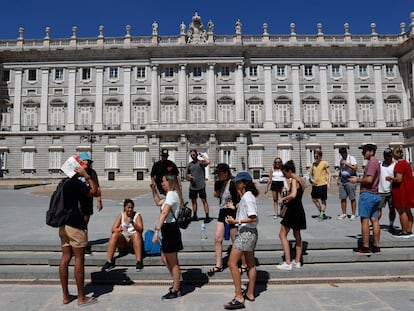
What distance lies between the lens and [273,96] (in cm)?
3728

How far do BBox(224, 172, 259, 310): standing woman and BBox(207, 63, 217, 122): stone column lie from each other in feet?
107

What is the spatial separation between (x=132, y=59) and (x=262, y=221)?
33599 mm

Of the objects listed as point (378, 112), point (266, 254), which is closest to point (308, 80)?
point (378, 112)

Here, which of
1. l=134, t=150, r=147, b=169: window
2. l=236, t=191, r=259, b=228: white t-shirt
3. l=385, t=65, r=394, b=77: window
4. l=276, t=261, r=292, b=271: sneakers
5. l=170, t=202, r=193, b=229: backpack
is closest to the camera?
l=236, t=191, r=259, b=228: white t-shirt

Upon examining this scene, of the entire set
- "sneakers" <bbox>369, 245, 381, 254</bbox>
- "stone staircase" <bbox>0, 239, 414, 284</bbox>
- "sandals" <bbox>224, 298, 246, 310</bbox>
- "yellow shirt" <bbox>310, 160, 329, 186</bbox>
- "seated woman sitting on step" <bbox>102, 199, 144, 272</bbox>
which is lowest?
"sandals" <bbox>224, 298, 246, 310</bbox>

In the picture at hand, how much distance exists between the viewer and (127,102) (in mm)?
37250

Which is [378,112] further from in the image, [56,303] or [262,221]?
[56,303]

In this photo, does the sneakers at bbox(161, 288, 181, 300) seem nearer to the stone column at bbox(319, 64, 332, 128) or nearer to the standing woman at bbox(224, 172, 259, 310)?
the standing woman at bbox(224, 172, 259, 310)

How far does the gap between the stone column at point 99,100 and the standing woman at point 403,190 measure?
34940mm

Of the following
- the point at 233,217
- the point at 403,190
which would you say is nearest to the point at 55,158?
the point at 233,217

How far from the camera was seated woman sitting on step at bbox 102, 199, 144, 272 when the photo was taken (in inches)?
206

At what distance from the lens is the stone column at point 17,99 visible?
3722cm

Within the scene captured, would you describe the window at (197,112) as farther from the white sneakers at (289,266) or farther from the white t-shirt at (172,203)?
the white t-shirt at (172,203)

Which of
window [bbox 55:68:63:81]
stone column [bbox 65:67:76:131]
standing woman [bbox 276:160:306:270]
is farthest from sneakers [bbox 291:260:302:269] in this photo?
window [bbox 55:68:63:81]
